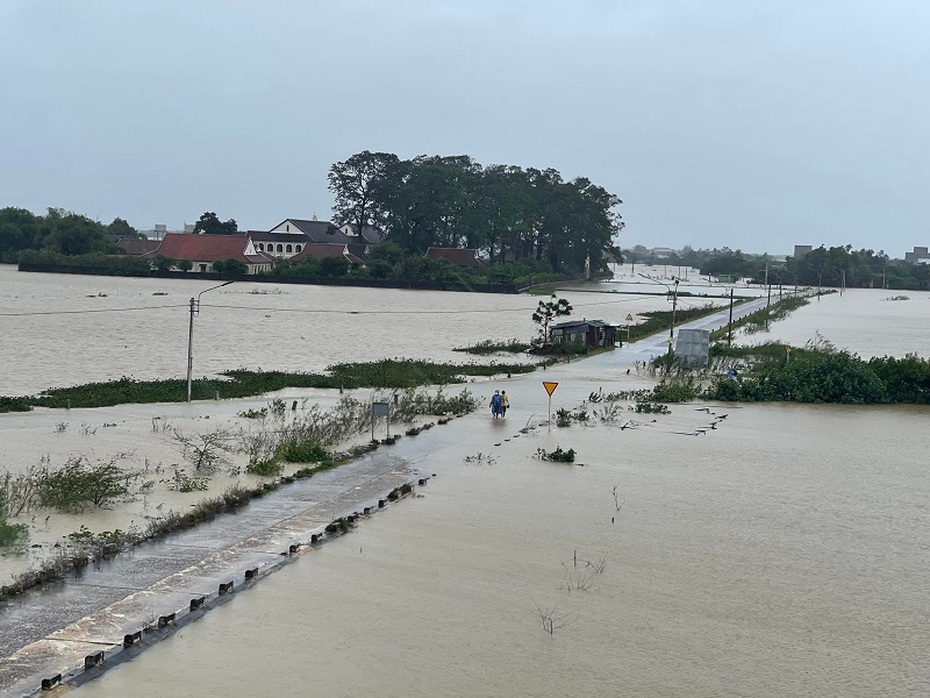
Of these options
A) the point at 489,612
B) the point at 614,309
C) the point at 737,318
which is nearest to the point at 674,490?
the point at 489,612

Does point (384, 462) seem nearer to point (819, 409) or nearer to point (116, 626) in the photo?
point (116, 626)

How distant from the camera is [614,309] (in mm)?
76750

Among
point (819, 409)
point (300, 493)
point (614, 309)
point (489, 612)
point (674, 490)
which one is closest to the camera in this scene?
point (489, 612)

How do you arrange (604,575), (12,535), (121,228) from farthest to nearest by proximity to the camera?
1. (121,228)
2. (604,575)
3. (12,535)

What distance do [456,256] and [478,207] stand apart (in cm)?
569

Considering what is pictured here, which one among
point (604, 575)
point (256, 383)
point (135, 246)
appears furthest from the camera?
point (135, 246)

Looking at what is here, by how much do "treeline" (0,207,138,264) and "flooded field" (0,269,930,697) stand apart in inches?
3036

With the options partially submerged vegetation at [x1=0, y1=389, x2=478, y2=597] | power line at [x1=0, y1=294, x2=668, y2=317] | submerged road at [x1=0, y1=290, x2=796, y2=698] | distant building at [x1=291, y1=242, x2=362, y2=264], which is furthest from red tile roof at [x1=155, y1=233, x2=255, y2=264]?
submerged road at [x1=0, y1=290, x2=796, y2=698]

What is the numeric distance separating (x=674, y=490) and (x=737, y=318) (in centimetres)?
5360

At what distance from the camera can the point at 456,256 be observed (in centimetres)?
9838

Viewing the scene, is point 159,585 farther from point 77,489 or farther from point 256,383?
point 256,383

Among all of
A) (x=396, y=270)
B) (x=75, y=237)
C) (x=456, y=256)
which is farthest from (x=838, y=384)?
(x=75, y=237)

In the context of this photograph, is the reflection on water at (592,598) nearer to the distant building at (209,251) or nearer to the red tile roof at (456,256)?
the distant building at (209,251)

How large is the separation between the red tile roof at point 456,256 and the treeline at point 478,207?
103 inches
